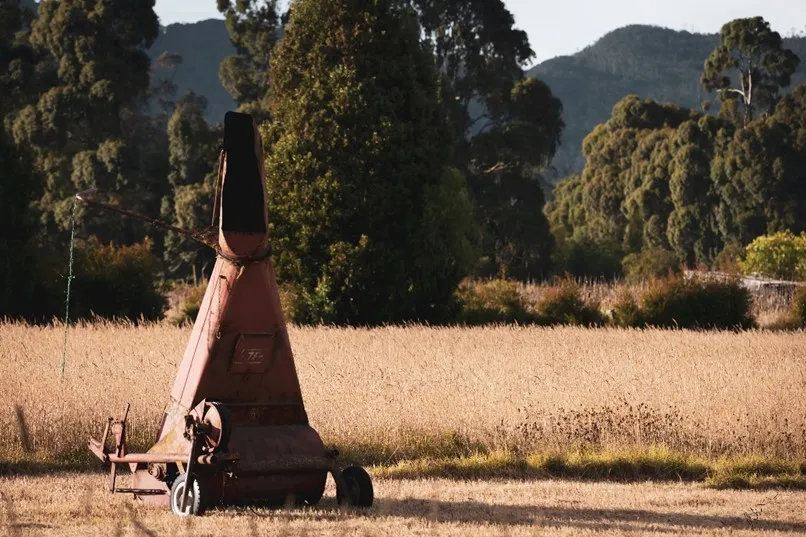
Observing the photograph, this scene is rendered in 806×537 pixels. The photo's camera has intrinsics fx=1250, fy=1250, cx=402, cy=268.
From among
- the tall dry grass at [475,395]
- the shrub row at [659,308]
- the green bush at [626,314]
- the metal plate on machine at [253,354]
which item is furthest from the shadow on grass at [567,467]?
the green bush at [626,314]

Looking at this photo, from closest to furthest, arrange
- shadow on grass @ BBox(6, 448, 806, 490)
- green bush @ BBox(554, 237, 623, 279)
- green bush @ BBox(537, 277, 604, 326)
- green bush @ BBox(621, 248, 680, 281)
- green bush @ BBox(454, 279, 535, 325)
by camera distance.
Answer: shadow on grass @ BBox(6, 448, 806, 490), green bush @ BBox(537, 277, 604, 326), green bush @ BBox(454, 279, 535, 325), green bush @ BBox(621, 248, 680, 281), green bush @ BBox(554, 237, 623, 279)

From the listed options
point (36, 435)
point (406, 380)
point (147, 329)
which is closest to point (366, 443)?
point (406, 380)

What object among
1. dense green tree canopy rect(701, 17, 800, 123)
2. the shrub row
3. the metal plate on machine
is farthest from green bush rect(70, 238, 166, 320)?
dense green tree canopy rect(701, 17, 800, 123)

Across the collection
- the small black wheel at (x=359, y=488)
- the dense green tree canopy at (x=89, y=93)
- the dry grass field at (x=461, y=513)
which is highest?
the dense green tree canopy at (x=89, y=93)

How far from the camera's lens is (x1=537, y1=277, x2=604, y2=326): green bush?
32375 mm

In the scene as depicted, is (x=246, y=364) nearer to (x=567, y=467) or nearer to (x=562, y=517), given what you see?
(x=562, y=517)

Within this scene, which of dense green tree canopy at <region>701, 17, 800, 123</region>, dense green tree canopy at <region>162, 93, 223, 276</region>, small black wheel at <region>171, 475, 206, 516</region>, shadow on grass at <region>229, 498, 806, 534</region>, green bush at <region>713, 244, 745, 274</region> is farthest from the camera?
dense green tree canopy at <region>701, 17, 800, 123</region>

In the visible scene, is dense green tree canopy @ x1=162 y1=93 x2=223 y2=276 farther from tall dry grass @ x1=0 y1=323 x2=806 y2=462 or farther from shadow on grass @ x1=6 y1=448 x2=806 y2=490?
shadow on grass @ x1=6 y1=448 x2=806 y2=490

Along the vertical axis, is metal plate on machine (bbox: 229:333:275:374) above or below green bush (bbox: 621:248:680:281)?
above

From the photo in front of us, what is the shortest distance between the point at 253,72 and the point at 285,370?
4649 centimetres

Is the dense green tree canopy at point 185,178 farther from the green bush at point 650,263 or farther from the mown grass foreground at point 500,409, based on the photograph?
the mown grass foreground at point 500,409

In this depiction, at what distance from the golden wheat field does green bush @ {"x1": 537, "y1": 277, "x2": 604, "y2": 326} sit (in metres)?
8.13

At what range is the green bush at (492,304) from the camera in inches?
1296

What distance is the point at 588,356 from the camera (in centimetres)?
2075
